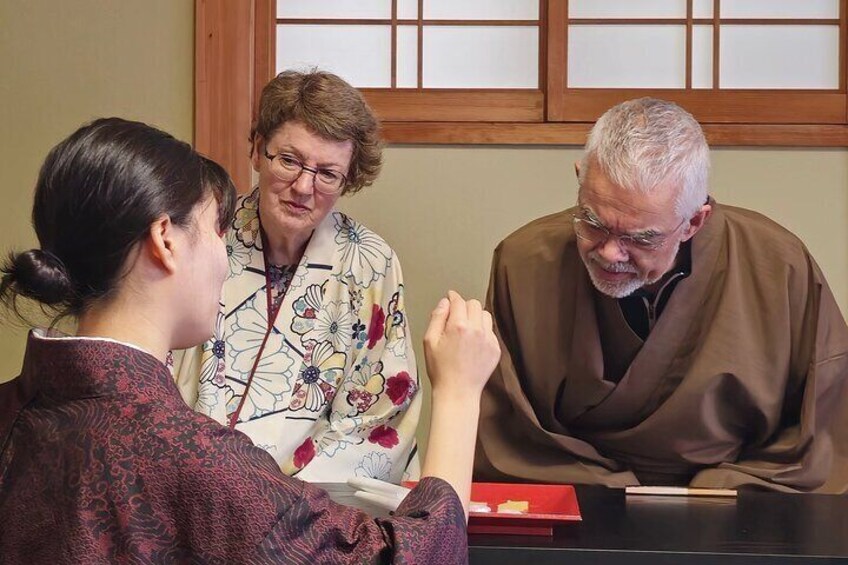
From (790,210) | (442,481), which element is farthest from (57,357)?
(790,210)

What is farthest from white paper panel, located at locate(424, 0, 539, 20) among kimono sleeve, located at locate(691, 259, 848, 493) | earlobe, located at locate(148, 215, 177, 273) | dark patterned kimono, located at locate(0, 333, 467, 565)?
dark patterned kimono, located at locate(0, 333, 467, 565)

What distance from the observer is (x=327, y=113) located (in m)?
2.66

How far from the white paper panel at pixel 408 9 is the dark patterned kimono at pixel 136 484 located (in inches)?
100

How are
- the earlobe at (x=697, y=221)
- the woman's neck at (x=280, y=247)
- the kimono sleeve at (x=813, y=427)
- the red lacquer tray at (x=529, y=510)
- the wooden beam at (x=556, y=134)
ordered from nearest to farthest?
the red lacquer tray at (x=529, y=510), the kimono sleeve at (x=813, y=427), the earlobe at (x=697, y=221), the woman's neck at (x=280, y=247), the wooden beam at (x=556, y=134)

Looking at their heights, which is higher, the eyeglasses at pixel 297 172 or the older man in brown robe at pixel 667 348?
the eyeglasses at pixel 297 172

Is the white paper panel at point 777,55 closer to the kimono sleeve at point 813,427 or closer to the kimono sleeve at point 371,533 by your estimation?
the kimono sleeve at point 813,427

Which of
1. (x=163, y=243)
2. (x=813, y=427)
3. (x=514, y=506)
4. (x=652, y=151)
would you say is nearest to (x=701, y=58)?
(x=652, y=151)

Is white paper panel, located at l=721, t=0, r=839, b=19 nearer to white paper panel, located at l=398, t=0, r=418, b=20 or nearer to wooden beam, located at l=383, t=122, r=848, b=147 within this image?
wooden beam, located at l=383, t=122, r=848, b=147

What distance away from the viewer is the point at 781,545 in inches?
65.7

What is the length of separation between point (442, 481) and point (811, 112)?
2543 millimetres

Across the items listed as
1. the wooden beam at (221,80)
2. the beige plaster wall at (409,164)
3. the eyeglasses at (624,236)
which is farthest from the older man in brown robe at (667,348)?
the wooden beam at (221,80)

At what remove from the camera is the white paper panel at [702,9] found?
3.55m

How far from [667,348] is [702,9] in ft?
4.96

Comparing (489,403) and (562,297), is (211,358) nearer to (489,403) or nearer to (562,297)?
(489,403)
